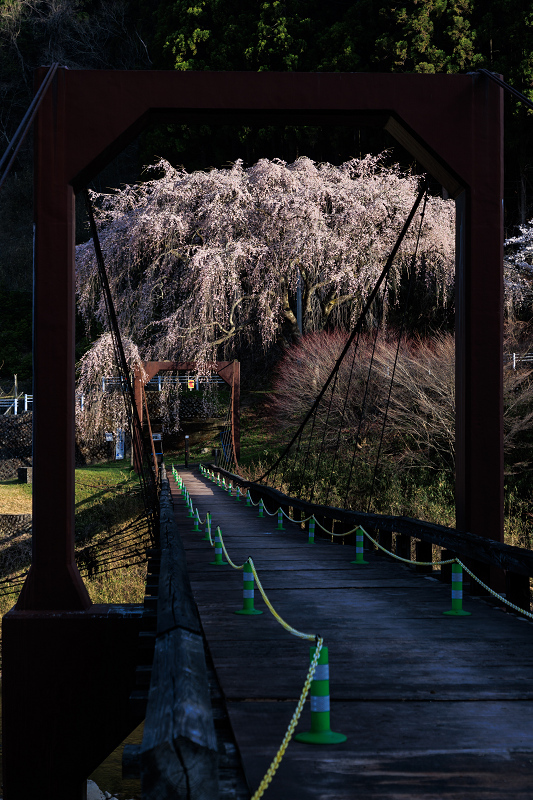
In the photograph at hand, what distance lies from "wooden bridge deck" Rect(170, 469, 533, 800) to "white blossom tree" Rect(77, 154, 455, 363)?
21852mm

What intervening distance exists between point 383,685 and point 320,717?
0.87m

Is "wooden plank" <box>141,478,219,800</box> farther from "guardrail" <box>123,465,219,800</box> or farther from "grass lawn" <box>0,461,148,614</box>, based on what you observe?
"grass lawn" <box>0,461,148,614</box>

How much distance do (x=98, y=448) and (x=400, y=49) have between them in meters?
19.7

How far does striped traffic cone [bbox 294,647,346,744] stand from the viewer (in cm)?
324

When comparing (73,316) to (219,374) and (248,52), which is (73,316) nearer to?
(219,374)

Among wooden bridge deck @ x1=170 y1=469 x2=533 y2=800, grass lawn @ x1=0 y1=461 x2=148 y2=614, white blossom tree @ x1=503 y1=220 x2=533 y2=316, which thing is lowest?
grass lawn @ x1=0 y1=461 x2=148 y2=614

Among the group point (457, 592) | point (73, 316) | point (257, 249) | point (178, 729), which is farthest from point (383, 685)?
point (257, 249)

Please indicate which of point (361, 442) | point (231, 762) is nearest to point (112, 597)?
point (361, 442)

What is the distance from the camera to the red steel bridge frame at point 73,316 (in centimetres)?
572

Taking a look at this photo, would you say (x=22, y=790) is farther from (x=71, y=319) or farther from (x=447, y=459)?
(x=447, y=459)

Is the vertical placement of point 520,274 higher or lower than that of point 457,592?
higher

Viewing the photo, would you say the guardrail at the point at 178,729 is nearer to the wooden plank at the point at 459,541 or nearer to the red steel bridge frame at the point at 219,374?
the wooden plank at the point at 459,541

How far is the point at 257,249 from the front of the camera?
29.0 m

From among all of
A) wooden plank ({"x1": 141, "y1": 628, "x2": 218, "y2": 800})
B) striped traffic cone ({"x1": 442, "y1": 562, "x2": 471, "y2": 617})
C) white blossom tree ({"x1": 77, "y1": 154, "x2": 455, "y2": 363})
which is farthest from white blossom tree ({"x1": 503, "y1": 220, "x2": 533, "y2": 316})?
wooden plank ({"x1": 141, "y1": 628, "x2": 218, "y2": 800})
